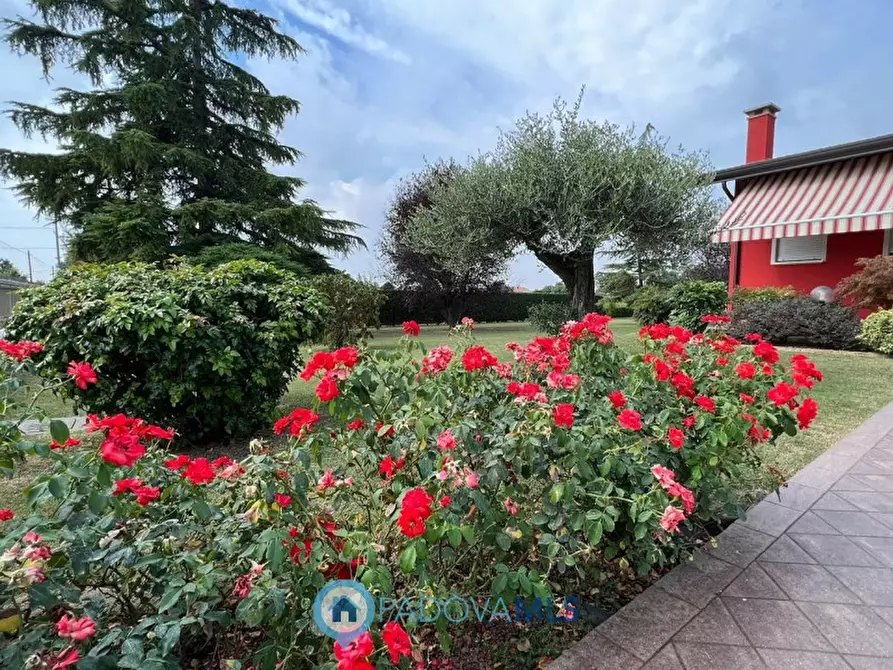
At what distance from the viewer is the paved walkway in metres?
1.85

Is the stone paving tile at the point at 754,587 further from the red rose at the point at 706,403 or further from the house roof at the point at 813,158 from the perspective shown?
the house roof at the point at 813,158

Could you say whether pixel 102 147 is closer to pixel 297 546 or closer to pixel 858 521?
pixel 297 546

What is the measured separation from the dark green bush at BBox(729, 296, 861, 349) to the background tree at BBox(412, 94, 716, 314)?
2849 mm

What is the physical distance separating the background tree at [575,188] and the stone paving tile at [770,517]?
7.19 metres

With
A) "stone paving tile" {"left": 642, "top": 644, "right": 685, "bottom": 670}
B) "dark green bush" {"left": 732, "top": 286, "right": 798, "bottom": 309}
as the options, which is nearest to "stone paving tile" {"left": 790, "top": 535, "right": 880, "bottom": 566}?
"stone paving tile" {"left": 642, "top": 644, "right": 685, "bottom": 670}

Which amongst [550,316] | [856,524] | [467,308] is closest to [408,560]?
[856,524]

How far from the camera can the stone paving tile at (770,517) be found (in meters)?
2.93

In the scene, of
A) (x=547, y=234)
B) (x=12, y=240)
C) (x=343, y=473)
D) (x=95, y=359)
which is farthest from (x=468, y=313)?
(x=12, y=240)

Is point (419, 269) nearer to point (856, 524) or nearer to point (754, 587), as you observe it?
point (856, 524)

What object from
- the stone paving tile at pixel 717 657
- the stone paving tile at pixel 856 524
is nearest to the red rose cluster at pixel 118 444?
the stone paving tile at pixel 717 657

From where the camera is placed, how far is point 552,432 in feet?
6.02

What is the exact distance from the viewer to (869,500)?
11.1ft

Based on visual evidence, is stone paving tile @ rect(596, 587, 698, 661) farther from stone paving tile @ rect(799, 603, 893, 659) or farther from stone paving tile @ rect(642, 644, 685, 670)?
stone paving tile @ rect(799, 603, 893, 659)

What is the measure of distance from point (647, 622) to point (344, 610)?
1.43 metres
